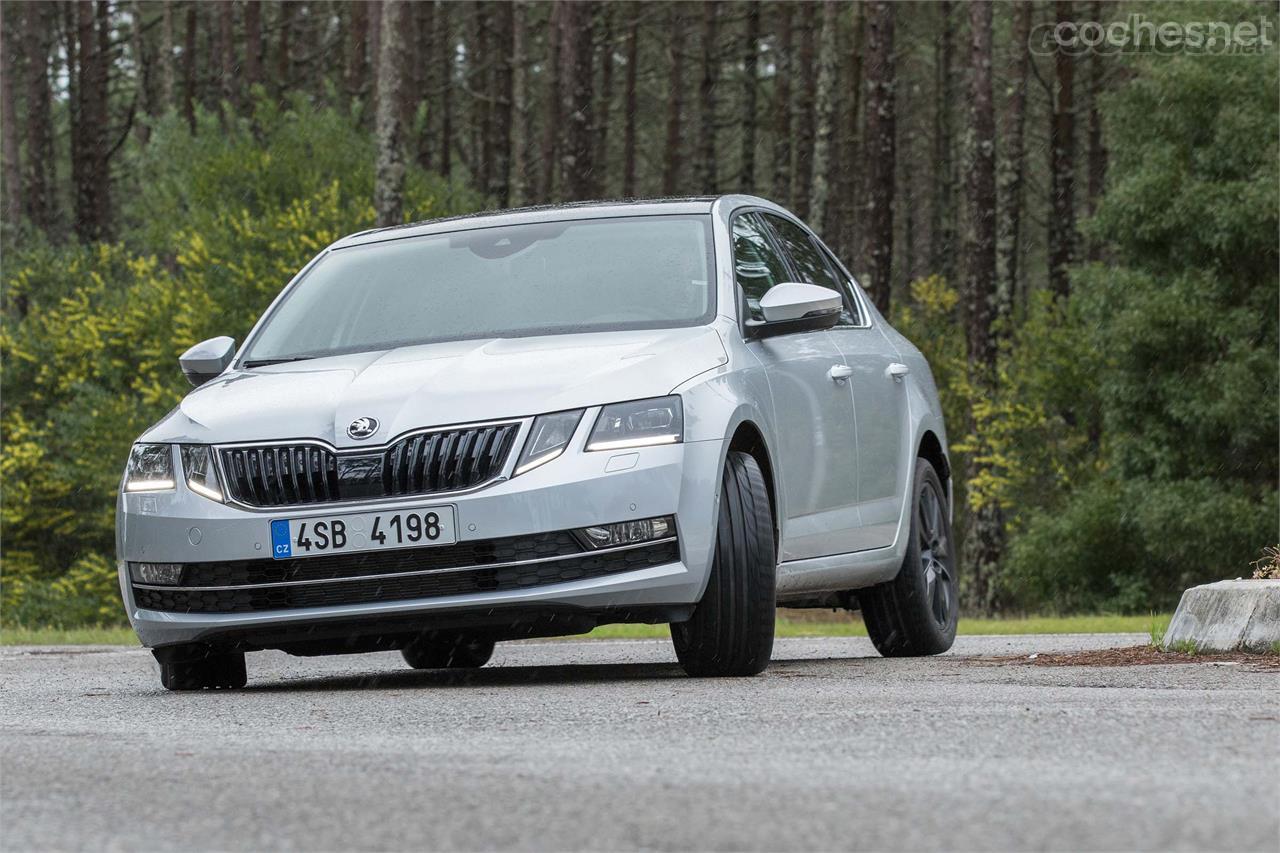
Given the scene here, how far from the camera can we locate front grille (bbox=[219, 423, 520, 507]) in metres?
6.82

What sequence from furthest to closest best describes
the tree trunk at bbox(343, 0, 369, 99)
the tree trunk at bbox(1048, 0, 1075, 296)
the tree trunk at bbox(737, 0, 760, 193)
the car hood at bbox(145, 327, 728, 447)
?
the tree trunk at bbox(737, 0, 760, 193), the tree trunk at bbox(343, 0, 369, 99), the tree trunk at bbox(1048, 0, 1075, 296), the car hood at bbox(145, 327, 728, 447)

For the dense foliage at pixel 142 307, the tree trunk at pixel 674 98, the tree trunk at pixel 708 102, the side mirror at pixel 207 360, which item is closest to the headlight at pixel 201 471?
the side mirror at pixel 207 360

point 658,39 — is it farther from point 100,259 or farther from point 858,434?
point 858,434

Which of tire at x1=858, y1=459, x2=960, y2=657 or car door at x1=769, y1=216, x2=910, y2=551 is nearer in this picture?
car door at x1=769, y1=216, x2=910, y2=551

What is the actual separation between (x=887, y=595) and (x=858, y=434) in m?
0.93

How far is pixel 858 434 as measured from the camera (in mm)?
8609

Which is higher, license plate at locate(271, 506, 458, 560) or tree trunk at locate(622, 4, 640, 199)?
license plate at locate(271, 506, 458, 560)

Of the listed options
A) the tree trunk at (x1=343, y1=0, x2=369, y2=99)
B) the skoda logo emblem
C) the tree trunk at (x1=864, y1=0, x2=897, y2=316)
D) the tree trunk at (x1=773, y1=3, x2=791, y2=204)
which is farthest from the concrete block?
the tree trunk at (x1=773, y1=3, x2=791, y2=204)

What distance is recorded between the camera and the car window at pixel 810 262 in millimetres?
9055

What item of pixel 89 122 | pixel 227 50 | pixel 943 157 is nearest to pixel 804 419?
pixel 227 50

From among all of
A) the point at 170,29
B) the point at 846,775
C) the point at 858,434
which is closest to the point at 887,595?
the point at 858,434

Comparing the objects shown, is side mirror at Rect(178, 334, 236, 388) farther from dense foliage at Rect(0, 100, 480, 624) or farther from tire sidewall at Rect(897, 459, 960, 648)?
dense foliage at Rect(0, 100, 480, 624)

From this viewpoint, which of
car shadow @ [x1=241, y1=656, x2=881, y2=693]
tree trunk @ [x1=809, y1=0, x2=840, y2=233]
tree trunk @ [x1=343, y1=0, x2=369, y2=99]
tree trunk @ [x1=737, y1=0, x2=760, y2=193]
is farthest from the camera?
tree trunk @ [x1=737, y1=0, x2=760, y2=193]

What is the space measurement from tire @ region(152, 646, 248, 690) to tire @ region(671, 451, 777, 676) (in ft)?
5.94
